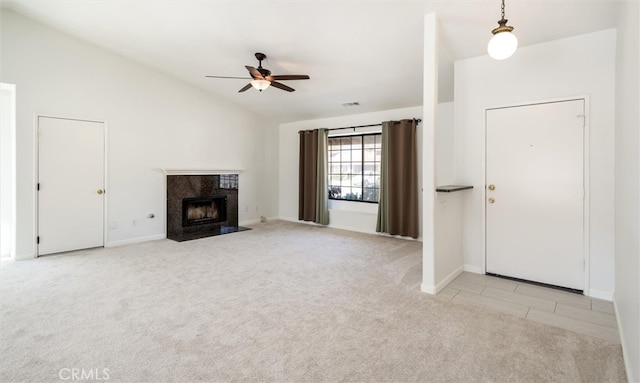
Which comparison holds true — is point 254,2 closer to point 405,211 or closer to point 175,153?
point 175,153

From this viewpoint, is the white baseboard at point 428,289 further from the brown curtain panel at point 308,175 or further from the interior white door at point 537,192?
the brown curtain panel at point 308,175

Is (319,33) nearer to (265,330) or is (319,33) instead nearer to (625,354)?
(265,330)

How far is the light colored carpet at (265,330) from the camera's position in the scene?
192cm

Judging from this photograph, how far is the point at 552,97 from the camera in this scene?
331cm

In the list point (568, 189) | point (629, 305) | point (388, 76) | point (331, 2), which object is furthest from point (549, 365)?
point (388, 76)

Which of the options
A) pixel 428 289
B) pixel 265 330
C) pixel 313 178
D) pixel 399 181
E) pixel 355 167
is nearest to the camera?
pixel 265 330

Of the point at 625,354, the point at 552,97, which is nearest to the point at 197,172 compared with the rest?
the point at 552,97

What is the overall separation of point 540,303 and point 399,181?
321 centimetres

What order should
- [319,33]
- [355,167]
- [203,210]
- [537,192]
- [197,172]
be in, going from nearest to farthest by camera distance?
[537,192] < [319,33] < [197,172] < [203,210] < [355,167]

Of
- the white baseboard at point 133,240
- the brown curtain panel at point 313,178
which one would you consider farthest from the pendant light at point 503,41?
the white baseboard at point 133,240

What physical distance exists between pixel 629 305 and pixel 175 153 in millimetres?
6366

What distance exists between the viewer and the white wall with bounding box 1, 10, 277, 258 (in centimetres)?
433

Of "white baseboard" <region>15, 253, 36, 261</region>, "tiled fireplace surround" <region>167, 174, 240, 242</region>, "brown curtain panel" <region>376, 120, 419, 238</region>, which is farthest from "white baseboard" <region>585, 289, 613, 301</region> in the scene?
"white baseboard" <region>15, 253, 36, 261</region>

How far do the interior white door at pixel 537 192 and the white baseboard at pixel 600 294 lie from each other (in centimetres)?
9
